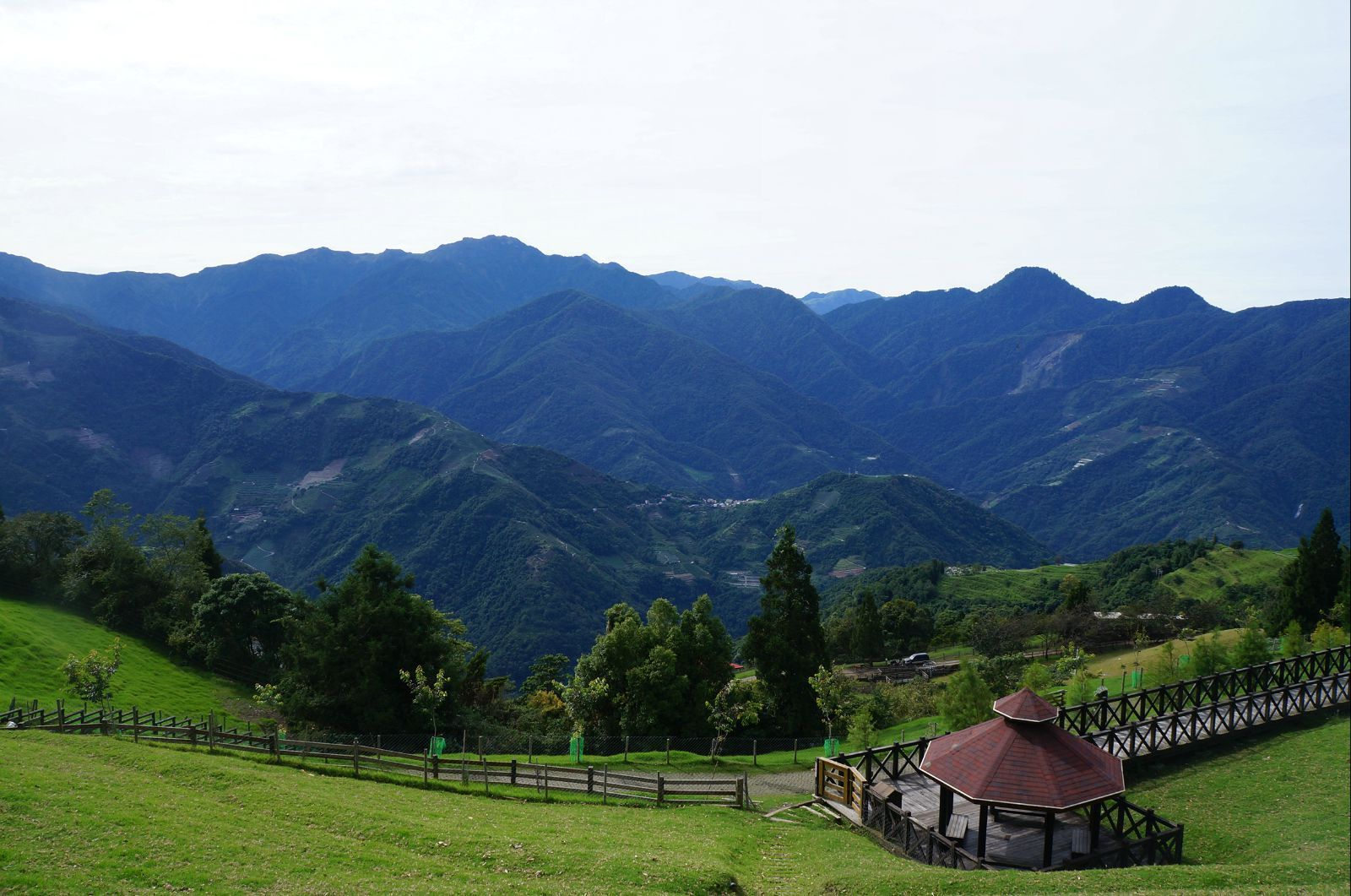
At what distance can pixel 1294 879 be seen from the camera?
17.7 metres

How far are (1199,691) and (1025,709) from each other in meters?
16.0

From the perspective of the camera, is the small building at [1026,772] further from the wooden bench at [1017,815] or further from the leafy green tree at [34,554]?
the leafy green tree at [34,554]

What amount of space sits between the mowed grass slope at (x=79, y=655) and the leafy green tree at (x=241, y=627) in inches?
68.0

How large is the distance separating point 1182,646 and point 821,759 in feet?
152

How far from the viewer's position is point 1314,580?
5694 centimetres

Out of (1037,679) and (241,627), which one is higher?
(1037,679)

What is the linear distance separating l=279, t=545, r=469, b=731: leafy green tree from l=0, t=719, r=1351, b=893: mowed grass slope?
581 inches

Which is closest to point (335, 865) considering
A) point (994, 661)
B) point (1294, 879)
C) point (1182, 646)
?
point (1294, 879)

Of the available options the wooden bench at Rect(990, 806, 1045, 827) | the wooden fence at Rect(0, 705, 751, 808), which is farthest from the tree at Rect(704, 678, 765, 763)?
the wooden bench at Rect(990, 806, 1045, 827)

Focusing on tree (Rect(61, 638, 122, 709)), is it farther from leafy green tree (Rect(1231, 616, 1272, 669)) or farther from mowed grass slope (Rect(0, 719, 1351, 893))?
leafy green tree (Rect(1231, 616, 1272, 669))

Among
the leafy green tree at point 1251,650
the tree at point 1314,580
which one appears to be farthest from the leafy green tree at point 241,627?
the tree at point 1314,580

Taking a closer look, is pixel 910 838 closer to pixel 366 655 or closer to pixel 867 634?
pixel 366 655

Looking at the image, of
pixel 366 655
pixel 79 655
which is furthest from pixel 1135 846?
pixel 79 655

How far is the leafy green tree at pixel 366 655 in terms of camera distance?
4056 centimetres
